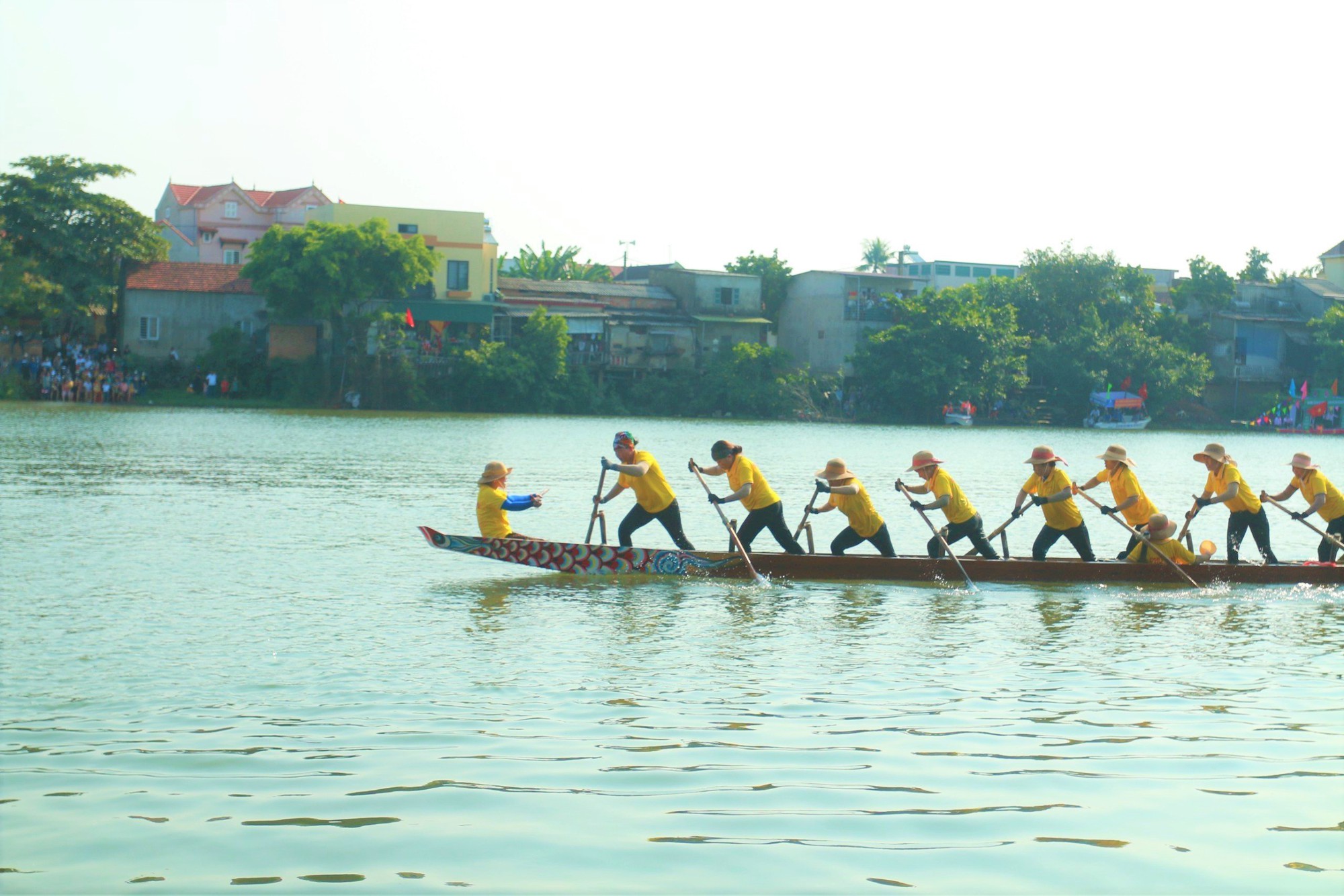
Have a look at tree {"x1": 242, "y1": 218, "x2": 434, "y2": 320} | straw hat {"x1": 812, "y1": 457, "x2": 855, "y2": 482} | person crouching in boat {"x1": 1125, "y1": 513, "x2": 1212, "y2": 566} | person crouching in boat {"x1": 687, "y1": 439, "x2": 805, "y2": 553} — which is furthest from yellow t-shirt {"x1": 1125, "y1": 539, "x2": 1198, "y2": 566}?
tree {"x1": 242, "y1": 218, "x2": 434, "y2": 320}

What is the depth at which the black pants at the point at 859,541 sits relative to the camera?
14.9 m

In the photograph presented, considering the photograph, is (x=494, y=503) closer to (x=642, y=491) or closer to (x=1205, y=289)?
(x=642, y=491)

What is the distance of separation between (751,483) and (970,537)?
268 centimetres

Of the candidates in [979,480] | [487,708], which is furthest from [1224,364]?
[487,708]

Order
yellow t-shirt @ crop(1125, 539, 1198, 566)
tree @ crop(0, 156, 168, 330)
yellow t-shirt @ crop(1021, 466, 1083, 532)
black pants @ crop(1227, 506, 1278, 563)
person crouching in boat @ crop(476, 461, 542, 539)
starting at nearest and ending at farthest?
1. person crouching in boat @ crop(476, 461, 542, 539)
2. yellow t-shirt @ crop(1021, 466, 1083, 532)
3. yellow t-shirt @ crop(1125, 539, 1198, 566)
4. black pants @ crop(1227, 506, 1278, 563)
5. tree @ crop(0, 156, 168, 330)

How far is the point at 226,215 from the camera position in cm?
8031

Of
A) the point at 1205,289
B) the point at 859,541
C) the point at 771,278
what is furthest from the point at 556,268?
the point at 859,541

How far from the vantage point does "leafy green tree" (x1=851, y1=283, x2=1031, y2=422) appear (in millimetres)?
64688

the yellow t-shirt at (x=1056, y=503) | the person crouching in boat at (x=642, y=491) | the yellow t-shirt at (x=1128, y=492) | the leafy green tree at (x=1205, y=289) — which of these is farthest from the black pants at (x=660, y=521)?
the leafy green tree at (x=1205, y=289)

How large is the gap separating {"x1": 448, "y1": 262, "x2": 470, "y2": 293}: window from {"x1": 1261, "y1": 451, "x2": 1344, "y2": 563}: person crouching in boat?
167 ft

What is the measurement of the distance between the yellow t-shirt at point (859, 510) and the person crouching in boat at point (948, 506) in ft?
1.44

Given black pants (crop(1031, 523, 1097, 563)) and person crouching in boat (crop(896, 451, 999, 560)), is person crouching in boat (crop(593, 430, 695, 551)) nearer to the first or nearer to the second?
person crouching in boat (crop(896, 451, 999, 560))

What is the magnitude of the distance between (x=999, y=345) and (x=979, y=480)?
115 ft

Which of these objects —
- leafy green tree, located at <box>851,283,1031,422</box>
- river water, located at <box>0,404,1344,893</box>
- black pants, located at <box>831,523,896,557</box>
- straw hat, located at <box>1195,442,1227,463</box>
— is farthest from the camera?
leafy green tree, located at <box>851,283,1031,422</box>
